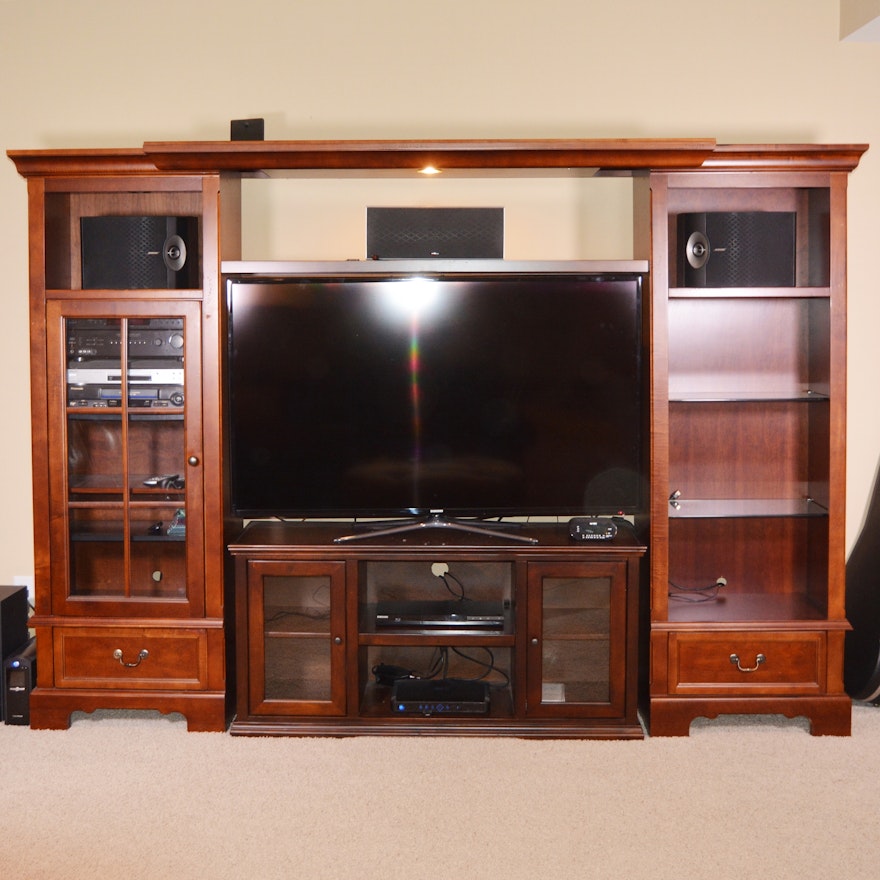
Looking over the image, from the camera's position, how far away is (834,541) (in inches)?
122

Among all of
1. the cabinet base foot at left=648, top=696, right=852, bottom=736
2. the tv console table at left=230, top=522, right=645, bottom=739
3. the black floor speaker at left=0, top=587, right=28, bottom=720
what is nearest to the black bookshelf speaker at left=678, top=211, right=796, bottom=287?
the tv console table at left=230, top=522, right=645, bottom=739

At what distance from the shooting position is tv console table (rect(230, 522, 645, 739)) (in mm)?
3061

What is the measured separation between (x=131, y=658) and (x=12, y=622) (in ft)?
1.55

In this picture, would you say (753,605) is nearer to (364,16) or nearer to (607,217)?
(607,217)

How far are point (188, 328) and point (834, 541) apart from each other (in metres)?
2.21

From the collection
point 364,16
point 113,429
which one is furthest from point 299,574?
point 364,16

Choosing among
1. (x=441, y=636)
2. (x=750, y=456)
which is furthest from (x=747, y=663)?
(x=441, y=636)

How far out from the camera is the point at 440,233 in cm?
312

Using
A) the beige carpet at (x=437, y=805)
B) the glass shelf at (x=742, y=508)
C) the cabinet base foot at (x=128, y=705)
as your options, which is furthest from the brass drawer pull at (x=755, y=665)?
the cabinet base foot at (x=128, y=705)

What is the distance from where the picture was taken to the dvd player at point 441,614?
122 inches

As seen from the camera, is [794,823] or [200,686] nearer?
[794,823]

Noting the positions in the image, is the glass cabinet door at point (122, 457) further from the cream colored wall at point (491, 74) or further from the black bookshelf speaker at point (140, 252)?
the cream colored wall at point (491, 74)

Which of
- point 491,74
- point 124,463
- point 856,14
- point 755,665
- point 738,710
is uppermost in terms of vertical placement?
point 856,14

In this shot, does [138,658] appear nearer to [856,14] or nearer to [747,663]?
[747,663]
